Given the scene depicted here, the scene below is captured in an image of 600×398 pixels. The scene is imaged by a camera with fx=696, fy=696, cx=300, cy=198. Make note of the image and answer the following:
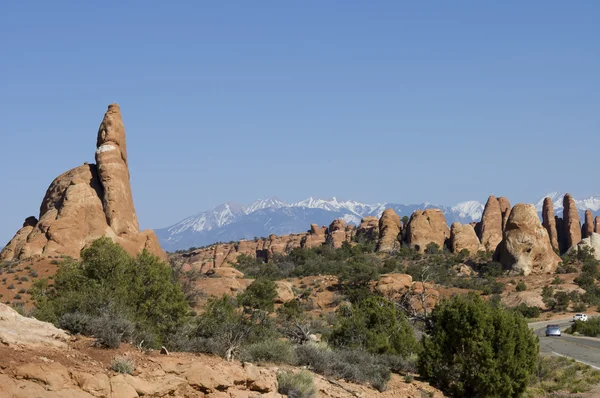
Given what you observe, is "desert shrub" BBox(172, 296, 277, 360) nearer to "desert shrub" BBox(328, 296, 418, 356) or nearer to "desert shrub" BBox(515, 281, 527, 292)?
"desert shrub" BBox(328, 296, 418, 356)

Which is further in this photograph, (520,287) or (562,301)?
(520,287)

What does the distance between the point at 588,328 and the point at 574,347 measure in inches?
331

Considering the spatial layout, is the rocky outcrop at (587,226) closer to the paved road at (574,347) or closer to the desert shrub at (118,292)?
the paved road at (574,347)

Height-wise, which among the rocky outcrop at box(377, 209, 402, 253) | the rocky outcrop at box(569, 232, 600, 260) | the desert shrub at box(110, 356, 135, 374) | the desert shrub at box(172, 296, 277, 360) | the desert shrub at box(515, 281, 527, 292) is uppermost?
the rocky outcrop at box(377, 209, 402, 253)

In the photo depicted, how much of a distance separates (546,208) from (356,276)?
6211 cm

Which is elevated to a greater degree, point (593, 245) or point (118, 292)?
point (593, 245)

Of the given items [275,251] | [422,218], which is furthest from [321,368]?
[275,251]

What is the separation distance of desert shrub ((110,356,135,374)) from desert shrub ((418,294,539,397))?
1053 centimetres

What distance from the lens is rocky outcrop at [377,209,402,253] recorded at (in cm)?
8450

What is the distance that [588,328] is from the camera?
41906 millimetres

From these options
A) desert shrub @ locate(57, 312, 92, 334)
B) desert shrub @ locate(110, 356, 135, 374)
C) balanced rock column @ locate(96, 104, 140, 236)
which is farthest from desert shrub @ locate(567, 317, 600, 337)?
desert shrub @ locate(110, 356, 135, 374)

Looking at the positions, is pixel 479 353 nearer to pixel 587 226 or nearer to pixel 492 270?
pixel 492 270

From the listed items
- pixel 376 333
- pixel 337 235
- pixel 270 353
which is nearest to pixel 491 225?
pixel 337 235

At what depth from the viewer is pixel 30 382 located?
1073 cm
